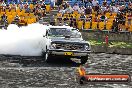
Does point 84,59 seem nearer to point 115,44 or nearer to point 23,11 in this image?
point 115,44

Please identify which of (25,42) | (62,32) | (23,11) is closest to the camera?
(62,32)

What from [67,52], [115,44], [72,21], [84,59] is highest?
[67,52]

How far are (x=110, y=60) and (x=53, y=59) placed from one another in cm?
351

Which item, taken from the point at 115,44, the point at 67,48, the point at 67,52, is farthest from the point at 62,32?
the point at 115,44

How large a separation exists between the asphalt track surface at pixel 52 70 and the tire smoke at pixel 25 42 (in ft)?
3.14

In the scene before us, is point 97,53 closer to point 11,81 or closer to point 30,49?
point 30,49

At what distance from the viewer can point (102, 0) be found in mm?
35156

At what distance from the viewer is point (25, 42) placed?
22938 mm

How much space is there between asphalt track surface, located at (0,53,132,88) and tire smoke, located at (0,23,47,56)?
3.14 ft

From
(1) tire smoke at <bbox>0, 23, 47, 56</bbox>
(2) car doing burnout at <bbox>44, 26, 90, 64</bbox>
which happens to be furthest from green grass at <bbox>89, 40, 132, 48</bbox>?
(2) car doing burnout at <bbox>44, 26, 90, 64</bbox>

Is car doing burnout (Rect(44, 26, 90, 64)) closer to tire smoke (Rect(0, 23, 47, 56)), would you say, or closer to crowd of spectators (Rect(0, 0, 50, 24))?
tire smoke (Rect(0, 23, 47, 56))

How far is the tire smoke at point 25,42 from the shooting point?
2252 centimetres

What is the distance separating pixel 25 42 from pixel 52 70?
19.0ft

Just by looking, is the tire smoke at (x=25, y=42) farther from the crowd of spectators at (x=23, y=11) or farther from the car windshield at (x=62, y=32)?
the crowd of spectators at (x=23, y=11)
